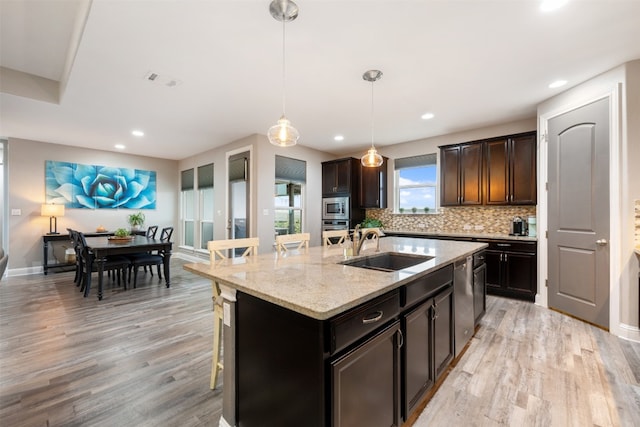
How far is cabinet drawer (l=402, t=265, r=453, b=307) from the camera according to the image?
Result: 5.05ft

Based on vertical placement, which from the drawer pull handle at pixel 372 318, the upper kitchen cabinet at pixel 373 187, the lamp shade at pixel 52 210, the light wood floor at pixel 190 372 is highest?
the upper kitchen cabinet at pixel 373 187

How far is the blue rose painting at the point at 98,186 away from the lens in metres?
5.71

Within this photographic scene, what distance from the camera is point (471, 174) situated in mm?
4473

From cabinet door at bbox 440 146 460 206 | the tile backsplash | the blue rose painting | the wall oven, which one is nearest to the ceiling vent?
the wall oven

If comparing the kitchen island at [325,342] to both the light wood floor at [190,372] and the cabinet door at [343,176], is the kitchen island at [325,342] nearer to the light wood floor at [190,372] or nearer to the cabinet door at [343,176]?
the light wood floor at [190,372]

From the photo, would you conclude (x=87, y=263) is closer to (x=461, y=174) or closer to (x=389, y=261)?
(x=389, y=261)

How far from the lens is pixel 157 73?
2859mm

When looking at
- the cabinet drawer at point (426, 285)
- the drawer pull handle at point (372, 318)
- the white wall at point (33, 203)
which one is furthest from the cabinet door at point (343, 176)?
the white wall at point (33, 203)

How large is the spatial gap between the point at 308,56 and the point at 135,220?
19.7ft

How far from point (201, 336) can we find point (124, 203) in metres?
5.38

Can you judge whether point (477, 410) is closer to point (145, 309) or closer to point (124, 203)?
point (145, 309)

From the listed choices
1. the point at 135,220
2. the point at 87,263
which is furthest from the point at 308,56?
the point at 135,220

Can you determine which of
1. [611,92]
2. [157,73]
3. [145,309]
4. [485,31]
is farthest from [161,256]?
[611,92]

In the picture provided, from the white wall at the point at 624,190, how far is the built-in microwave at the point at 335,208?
3774 millimetres
